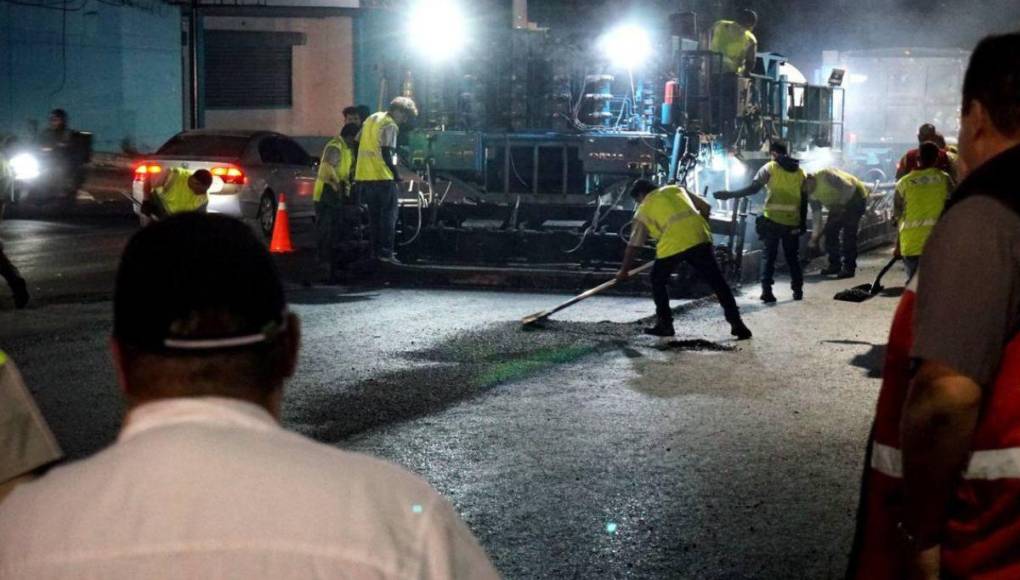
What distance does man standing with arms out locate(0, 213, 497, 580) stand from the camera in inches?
61.1

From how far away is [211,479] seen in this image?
1.59 meters

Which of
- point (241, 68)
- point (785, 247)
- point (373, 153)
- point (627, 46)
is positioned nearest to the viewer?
point (785, 247)

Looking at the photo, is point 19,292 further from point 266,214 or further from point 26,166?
point 26,166

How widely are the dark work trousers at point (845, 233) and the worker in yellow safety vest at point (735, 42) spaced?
197 cm

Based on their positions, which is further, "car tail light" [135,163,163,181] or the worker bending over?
"car tail light" [135,163,163,181]

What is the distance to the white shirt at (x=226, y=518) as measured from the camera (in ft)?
5.08

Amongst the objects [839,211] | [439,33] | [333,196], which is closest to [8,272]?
[333,196]

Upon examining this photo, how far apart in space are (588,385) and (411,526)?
720 centimetres

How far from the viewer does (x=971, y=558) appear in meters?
2.46

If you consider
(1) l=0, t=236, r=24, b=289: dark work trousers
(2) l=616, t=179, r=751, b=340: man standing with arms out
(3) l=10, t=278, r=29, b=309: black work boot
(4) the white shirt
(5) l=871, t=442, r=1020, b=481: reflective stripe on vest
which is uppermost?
(4) the white shirt

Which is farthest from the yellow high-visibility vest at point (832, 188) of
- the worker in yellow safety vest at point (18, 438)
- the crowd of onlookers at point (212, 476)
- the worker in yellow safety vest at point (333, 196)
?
the crowd of onlookers at point (212, 476)

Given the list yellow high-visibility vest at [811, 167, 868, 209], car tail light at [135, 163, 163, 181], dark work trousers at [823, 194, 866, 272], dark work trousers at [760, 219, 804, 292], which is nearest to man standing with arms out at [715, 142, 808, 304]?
dark work trousers at [760, 219, 804, 292]

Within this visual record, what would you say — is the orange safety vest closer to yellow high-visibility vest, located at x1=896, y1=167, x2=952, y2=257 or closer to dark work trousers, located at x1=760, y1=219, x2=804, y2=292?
yellow high-visibility vest, located at x1=896, y1=167, x2=952, y2=257

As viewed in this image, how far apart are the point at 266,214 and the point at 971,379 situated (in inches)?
671
